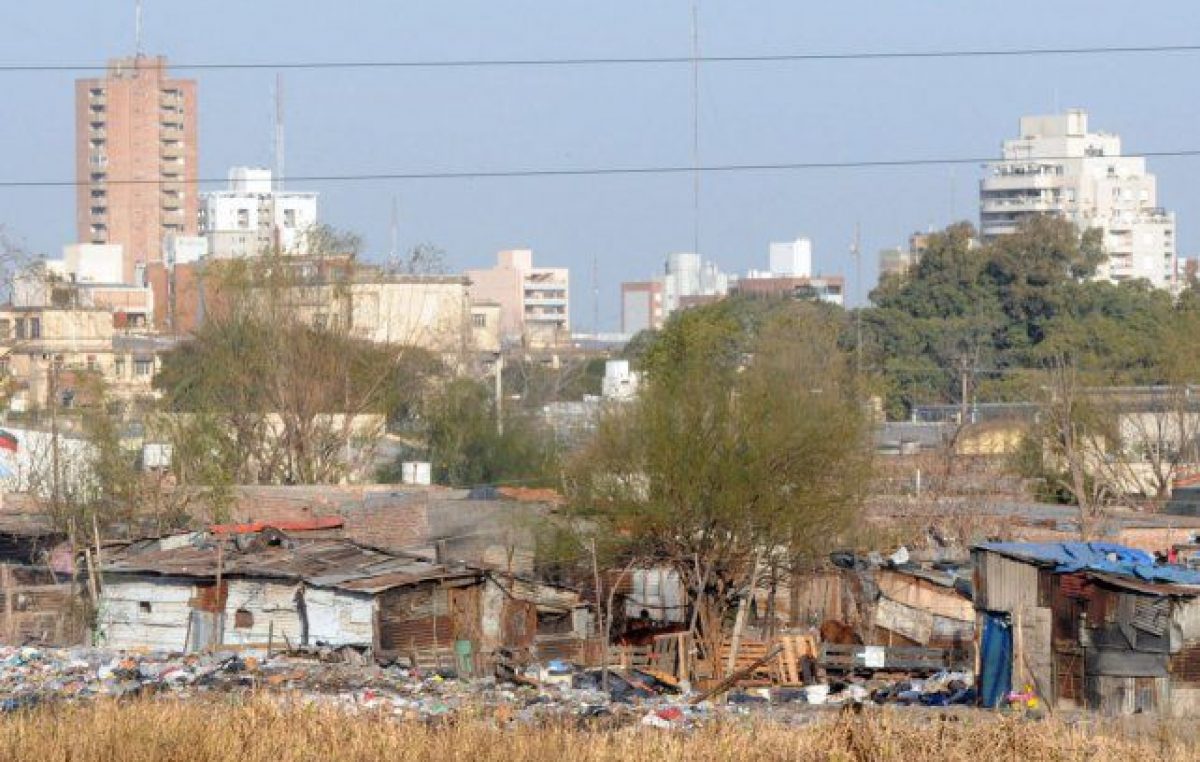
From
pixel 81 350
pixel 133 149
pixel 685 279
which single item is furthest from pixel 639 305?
pixel 81 350

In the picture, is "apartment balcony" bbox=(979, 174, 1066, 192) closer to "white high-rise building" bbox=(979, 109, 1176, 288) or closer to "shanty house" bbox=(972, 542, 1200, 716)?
"white high-rise building" bbox=(979, 109, 1176, 288)

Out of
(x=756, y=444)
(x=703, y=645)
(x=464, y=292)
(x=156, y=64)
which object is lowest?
(x=703, y=645)

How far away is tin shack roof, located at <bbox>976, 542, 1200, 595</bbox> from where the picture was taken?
65.6ft

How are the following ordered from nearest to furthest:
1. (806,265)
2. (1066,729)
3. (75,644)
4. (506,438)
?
1. (1066,729)
2. (75,644)
3. (506,438)
4. (806,265)

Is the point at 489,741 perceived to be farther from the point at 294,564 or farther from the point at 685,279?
the point at 685,279

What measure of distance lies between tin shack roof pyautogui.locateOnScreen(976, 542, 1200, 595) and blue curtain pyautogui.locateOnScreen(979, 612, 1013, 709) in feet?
2.36

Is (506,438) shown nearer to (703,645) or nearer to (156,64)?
(703,645)

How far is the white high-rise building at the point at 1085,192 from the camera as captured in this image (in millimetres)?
101438

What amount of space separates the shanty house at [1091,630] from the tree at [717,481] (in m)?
5.45

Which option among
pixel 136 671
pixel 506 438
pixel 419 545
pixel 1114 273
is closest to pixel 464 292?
pixel 506 438

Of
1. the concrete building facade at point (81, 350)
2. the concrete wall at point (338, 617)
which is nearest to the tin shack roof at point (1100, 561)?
the concrete wall at point (338, 617)

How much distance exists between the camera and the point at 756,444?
2716 cm

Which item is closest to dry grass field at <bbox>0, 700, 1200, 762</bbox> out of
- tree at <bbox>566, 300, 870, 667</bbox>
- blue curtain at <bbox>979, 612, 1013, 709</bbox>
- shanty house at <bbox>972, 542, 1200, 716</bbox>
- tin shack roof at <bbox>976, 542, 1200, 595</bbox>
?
shanty house at <bbox>972, 542, 1200, 716</bbox>

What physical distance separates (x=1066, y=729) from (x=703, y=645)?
37.2 feet
